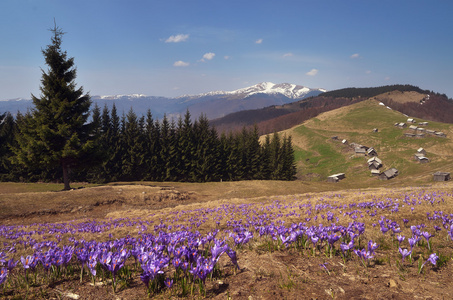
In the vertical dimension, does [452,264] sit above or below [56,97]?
below

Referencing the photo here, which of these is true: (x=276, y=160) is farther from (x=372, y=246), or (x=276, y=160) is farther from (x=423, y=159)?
(x=372, y=246)

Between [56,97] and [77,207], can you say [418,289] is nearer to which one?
[77,207]

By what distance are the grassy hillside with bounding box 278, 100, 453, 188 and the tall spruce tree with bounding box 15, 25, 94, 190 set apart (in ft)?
186

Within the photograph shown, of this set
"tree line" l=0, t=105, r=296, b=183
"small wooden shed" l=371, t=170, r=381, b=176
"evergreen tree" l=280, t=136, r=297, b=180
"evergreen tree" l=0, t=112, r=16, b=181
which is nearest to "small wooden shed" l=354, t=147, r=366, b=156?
"small wooden shed" l=371, t=170, r=381, b=176

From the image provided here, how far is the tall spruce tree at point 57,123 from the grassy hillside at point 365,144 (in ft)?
186

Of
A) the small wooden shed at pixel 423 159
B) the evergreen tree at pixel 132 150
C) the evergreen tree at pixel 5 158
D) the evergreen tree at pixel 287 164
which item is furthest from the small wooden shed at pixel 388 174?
the evergreen tree at pixel 5 158

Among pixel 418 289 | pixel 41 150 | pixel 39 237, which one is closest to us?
pixel 418 289

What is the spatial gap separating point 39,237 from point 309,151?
113133 mm

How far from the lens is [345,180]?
77500mm

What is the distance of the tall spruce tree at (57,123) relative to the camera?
89.5 feet

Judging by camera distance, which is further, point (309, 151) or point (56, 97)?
point (309, 151)

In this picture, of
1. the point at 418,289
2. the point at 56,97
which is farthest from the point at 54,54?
the point at 418,289

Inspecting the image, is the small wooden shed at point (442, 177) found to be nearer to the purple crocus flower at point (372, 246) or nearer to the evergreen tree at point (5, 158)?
the purple crocus flower at point (372, 246)

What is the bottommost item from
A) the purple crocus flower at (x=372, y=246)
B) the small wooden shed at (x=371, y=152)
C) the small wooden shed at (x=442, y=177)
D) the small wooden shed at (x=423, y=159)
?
the small wooden shed at (x=442, y=177)
